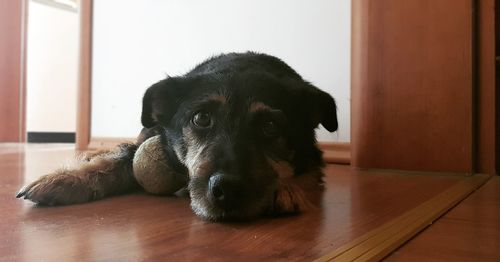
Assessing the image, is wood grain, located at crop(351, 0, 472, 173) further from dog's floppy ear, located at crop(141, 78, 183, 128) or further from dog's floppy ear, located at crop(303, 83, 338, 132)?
dog's floppy ear, located at crop(141, 78, 183, 128)

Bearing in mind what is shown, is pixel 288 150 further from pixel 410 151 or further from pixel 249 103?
pixel 410 151

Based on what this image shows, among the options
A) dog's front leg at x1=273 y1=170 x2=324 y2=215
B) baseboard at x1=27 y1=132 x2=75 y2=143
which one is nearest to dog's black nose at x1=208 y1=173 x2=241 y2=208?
dog's front leg at x1=273 y1=170 x2=324 y2=215

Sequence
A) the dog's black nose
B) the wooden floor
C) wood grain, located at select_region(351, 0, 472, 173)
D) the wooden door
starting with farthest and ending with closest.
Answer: the wooden door
wood grain, located at select_region(351, 0, 472, 173)
the dog's black nose
the wooden floor

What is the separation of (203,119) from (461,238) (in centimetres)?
92

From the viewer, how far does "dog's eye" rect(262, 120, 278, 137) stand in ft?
5.33

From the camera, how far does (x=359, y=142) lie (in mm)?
3234

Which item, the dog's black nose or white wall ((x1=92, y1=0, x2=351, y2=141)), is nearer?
the dog's black nose

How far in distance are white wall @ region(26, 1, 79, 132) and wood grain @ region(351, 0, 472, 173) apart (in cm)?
511

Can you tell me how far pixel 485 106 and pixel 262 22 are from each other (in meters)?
1.87

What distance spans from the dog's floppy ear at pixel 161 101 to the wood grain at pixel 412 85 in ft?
5.70

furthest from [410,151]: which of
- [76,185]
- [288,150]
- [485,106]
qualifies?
[76,185]

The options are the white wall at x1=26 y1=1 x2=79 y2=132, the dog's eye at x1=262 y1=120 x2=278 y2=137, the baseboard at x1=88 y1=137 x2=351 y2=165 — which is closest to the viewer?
the dog's eye at x1=262 y1=120 x2=278 y2=137

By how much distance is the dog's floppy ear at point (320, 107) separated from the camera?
1.86m

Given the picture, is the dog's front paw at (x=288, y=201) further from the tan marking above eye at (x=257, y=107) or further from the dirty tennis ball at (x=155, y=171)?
the dirty tennis ball at (x=155, y=171)
